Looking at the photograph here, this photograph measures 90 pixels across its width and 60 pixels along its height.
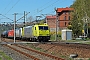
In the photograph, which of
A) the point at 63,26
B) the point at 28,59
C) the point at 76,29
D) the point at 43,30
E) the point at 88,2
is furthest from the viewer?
the point at 63,26

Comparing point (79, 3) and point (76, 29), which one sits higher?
point (79, 3)

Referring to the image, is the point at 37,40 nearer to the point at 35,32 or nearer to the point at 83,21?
the point at 35,32

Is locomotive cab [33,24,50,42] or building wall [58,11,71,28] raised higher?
building wall [58,11,71,28]

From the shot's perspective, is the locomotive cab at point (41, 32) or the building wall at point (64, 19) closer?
the locomotive cab at point (41, 32)

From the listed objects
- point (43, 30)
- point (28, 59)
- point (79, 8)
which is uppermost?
point (79, 8)

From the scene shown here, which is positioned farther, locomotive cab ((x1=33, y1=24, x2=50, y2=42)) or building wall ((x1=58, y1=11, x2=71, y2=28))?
building wall ((x1=58, y1=11, x2=71, y2=28))

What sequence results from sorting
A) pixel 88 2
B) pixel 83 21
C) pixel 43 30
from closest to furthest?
pixel 43 30
pixel 88 2
pixel 83 21

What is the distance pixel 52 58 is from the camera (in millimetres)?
20203

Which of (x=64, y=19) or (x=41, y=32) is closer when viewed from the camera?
(x=41, y=32)

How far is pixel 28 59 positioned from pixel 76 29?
59.4 metres

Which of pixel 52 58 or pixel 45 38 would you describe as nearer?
pixel 52 58

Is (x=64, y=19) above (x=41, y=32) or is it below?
above

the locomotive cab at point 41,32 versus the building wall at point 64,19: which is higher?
the building wall at point 64,19

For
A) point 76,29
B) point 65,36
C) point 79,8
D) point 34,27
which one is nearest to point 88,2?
point 79,8
